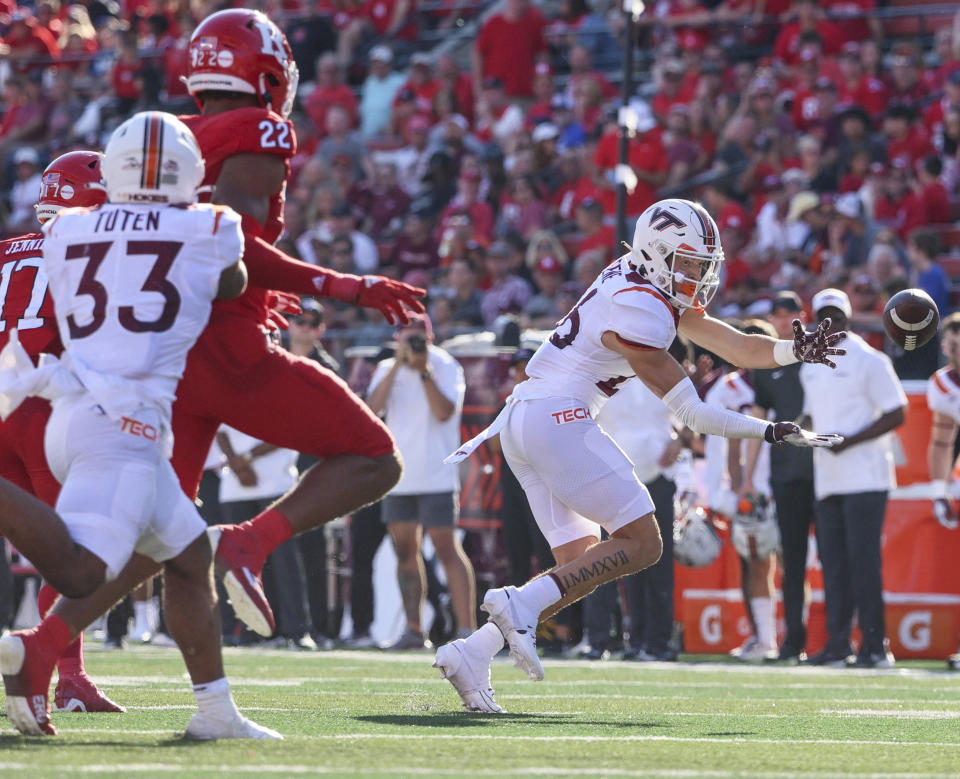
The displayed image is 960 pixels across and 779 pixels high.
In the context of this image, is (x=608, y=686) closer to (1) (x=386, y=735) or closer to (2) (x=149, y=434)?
(1) (x=386, y=735)

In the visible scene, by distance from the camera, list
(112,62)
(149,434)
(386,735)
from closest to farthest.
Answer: (149,434) → (386,735) → (112,62)

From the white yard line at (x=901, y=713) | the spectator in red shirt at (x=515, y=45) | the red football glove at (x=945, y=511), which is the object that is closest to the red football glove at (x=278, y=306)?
the white yard line at (x=901, y=713)

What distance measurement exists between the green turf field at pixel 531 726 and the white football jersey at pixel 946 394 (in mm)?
1753

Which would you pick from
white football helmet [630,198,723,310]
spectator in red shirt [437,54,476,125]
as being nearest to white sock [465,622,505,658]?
white football helmet [630,198,723,310]

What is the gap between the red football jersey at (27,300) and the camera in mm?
5828

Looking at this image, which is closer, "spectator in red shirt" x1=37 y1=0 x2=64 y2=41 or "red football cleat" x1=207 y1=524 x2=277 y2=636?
"red football cleat" x1=207 y1=524 x2=277 y2=636

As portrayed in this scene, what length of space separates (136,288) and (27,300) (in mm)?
1482

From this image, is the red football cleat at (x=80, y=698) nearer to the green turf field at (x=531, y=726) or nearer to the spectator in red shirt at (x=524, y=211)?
the green turf field at (x=531, y=726)

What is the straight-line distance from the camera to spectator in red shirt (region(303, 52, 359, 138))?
58.0 feet

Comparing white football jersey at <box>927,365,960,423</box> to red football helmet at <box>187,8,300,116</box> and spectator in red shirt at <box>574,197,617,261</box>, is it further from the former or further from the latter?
red football helmet at <box>187,8,300,116</box>

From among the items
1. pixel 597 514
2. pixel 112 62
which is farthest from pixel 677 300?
pixel 112 62

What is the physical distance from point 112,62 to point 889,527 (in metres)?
12.8

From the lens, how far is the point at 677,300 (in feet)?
21.1

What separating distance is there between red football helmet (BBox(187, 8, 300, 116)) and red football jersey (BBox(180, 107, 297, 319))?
0.15 meters
